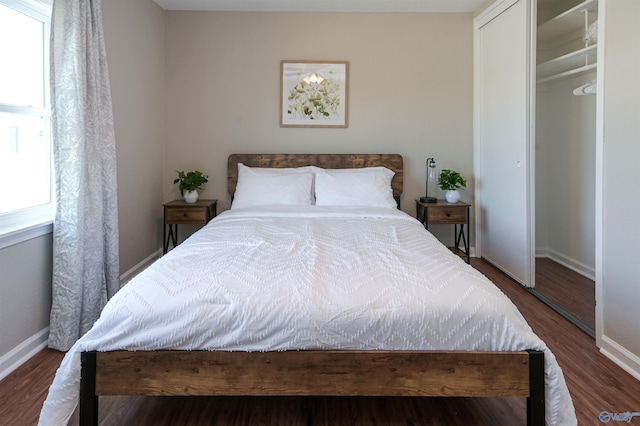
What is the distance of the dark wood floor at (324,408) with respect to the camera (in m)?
1.64

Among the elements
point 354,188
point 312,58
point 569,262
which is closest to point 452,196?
point 354,188

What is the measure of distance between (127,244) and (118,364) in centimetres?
206

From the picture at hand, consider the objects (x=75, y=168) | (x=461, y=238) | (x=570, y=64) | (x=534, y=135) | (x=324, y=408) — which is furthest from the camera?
(x=461, y=238)

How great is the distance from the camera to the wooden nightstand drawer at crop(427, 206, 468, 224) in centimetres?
376

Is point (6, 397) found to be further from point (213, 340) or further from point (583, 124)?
point (583, 124)

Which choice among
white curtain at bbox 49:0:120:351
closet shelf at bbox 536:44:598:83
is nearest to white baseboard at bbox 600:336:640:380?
closet shelf at bbox 536:44:598:83

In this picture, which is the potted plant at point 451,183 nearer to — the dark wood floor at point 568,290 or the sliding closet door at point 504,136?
the sliding closet door at point 504,136

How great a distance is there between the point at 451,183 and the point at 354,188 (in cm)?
98

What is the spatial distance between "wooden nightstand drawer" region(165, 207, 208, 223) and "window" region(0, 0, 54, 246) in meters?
1.16

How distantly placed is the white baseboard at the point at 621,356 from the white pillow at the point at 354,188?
1819 mm

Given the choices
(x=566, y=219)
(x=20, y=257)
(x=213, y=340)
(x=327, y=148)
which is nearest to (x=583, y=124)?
(x=566, y=219)

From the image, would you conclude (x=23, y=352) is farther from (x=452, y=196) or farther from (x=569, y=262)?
(x=569, y=262)

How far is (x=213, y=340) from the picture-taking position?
146 centimetres

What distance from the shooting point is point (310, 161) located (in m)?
3.98
